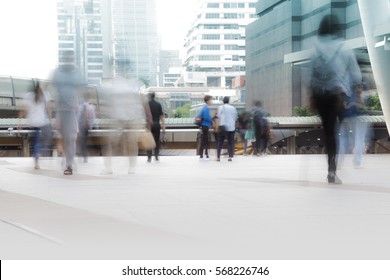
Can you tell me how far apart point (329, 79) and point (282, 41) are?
256 feet

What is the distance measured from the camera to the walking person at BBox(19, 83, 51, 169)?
12.7 m

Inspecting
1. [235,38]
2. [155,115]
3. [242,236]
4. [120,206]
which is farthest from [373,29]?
[235,38]

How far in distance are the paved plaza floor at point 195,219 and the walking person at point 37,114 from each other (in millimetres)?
2921

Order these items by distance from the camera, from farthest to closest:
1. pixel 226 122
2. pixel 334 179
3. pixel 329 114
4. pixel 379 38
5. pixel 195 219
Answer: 1. pixel 379 38
2. pixel 226 122
3. pixel 334 179
4. pixel 329 114
5. pixel 195 219

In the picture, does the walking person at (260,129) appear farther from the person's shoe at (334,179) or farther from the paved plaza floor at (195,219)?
the person's shoe at (334,179)

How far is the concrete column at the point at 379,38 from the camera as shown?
17.2 metres

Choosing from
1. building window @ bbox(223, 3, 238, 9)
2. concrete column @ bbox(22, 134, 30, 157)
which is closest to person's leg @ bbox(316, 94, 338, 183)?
concrete column @ bbox(22, 134, 30, 157)

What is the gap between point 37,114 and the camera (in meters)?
12.7

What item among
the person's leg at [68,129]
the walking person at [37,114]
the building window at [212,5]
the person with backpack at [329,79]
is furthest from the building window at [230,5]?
the person with backpack at [329,79]

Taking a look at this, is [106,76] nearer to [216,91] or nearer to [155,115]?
[155,115]

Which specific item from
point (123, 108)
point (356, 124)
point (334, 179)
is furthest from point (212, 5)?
point (334, 179)

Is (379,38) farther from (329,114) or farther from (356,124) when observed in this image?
(329,114)

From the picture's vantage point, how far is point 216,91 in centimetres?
13625

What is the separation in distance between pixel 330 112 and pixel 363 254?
4.59 metres
